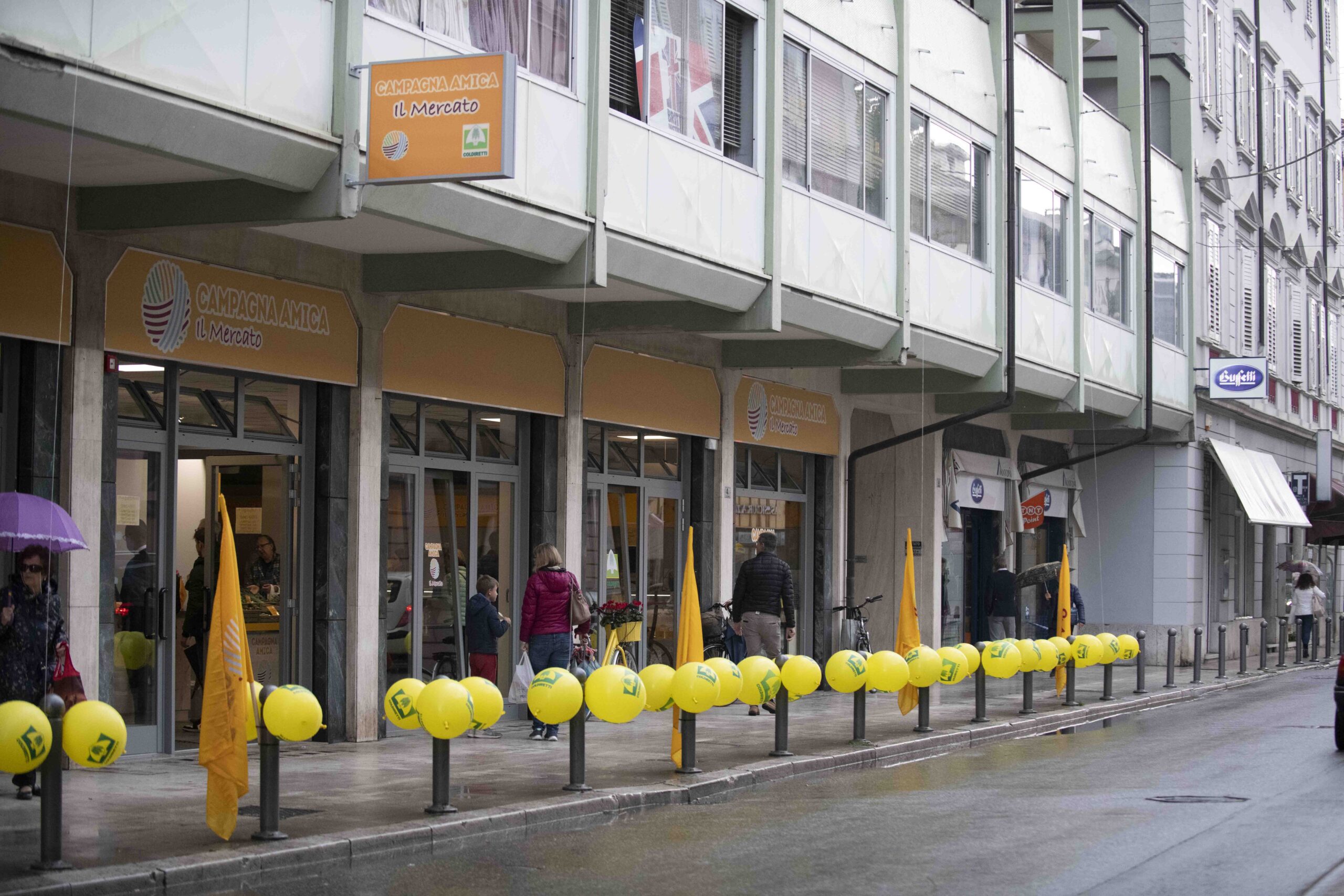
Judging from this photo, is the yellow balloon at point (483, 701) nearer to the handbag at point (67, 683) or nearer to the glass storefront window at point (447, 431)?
the handbag at point (67, 683)

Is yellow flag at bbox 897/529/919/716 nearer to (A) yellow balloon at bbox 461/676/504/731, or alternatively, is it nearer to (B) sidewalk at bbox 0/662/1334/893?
(B) sidewalk at bbox 0/662/1334/893

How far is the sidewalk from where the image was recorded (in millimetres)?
8602

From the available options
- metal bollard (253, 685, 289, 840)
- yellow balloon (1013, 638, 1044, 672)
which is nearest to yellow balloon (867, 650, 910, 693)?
yellow balloon (1013, 638, 1044, 672)

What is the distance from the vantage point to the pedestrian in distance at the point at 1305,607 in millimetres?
31781

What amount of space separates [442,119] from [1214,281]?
83.4 ft

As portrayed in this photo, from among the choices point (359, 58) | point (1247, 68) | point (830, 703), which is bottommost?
point (830, 703)

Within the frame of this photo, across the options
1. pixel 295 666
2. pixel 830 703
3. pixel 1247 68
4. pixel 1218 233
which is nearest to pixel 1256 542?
pixel 1218 233

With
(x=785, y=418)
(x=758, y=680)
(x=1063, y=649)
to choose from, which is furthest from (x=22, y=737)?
(x=785, y=418)

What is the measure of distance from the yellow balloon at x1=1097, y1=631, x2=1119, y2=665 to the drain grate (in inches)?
442

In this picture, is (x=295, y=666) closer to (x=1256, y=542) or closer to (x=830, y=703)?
(x=830, y=703)

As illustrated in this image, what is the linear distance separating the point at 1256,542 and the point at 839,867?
31925 mm

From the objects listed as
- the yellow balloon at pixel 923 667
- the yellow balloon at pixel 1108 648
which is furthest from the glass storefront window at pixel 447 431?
the yellow balloon at pixel 1108 648

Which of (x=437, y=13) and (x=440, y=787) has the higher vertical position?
(x=437, y=13)

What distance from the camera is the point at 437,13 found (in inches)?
493
